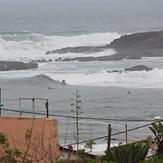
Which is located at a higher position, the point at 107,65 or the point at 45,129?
the point at 107,65

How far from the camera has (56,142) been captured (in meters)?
10.0

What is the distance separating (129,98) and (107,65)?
17.4m

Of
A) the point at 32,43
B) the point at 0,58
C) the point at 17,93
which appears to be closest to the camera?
the point at 17,93

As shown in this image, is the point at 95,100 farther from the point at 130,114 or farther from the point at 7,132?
the point at 7,132

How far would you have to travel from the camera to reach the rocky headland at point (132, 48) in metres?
54.4

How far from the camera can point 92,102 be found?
30.9 meters

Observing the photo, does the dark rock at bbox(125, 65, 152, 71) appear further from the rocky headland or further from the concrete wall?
the concrete wall

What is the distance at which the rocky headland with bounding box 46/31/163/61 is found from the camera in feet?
178

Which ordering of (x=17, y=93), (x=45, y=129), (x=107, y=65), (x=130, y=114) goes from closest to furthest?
(x=45, y=129), (x=130, y=114), (x=17, y=93), (x=107, y=65)

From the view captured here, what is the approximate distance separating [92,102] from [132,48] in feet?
94.8

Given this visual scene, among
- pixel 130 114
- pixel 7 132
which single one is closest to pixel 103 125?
pixel 130 114

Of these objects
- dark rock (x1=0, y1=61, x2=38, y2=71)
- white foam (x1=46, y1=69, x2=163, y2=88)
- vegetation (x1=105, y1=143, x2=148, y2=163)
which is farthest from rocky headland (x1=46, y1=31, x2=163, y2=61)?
vegetation (x1=105, y1=143, x2=148, y2=163)

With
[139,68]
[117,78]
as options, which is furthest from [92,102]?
[139,68]

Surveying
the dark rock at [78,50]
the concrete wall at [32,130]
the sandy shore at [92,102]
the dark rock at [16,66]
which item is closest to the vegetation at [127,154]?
the concrete wall at [32,130]
